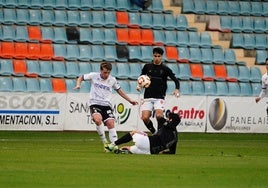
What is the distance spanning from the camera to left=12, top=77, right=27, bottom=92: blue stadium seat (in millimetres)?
33031

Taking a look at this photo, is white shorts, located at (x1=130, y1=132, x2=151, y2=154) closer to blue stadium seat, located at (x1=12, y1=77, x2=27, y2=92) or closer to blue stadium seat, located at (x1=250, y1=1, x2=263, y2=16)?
blue stadium seat, located at (x1=12, y1=77, x2=27, y2=92)

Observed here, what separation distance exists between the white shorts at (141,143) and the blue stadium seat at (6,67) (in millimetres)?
13193

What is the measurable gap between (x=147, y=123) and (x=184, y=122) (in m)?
8.30

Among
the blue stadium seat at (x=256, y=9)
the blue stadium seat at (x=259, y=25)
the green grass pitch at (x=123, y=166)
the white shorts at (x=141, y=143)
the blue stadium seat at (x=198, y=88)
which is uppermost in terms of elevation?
the blue stadium seat at (x=256, y=9)

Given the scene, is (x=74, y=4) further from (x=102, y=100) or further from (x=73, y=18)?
(x=102, y=100)

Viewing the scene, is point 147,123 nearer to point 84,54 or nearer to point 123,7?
point 84,54

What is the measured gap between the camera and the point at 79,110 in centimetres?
3153

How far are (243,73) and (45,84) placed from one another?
28.8 ft

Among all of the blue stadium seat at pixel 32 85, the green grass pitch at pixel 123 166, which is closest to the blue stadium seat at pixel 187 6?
the blue stadium seat at pixel 32 85

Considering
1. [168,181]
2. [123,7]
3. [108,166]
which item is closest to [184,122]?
[123,7]

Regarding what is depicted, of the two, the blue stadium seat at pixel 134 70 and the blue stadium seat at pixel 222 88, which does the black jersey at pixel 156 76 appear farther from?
the blue stadium seat at pixel 222 88

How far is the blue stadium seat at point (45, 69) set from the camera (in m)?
34.0

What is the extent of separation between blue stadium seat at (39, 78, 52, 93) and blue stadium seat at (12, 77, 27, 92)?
588 mm

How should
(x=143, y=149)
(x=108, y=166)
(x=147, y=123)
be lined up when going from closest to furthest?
(x=108, y=166) → (x=143, y=149) → (x=147, y=123)
